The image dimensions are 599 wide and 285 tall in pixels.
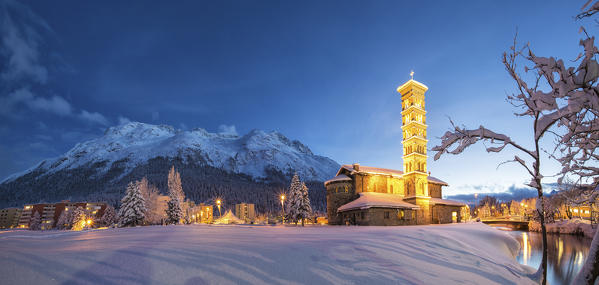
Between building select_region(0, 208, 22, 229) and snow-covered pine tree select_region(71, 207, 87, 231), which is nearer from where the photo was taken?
snow-covered pine tree select_region(71, 207, 87, 231)

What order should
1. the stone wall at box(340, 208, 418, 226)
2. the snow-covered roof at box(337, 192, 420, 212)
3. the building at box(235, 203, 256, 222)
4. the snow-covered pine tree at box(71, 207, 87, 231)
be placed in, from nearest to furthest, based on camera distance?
the stone wall at box(340, 208, 418, 226) < the snow-covered roof at box(337, 192, 420, 212) < the snow-covered pine tree at box(71, 207, 87, 231) < the building at box(235, 203, 256, 222)

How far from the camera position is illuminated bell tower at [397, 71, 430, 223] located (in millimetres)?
47062

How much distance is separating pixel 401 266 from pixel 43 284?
869 centimetres

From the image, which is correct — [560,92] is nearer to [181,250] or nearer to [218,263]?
[218,263]

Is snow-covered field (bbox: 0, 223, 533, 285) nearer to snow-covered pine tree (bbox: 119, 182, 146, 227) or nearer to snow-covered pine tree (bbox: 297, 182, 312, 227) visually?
snow-covered pine tree (bbox: 297, 182, 312, 227)

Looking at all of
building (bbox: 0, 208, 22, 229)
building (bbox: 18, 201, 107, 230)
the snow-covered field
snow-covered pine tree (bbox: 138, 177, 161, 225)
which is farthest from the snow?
building (bbox: 0, 208, 22, 229)

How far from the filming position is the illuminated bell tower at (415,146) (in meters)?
47.1

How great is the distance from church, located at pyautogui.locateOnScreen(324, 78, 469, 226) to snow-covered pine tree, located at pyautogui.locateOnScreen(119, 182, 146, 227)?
29.1 metres

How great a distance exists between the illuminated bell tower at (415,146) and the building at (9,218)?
18346 centimetres

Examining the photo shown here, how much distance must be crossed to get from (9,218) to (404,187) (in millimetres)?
185262

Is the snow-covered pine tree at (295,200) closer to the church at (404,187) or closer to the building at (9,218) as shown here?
the church at (404,187)

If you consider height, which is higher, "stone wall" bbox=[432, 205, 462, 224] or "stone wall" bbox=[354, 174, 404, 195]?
"stone wall" bbox=[354, 174, 404, 195]

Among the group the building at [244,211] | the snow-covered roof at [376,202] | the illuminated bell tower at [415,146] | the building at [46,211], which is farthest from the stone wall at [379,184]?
the building at [46,211]

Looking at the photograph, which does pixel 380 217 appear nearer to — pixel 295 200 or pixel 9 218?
pixel 295 200
